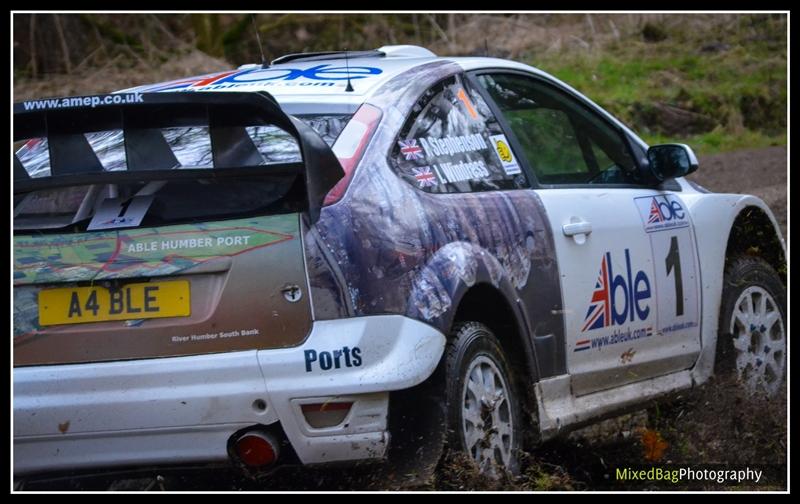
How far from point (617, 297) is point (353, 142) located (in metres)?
1.59

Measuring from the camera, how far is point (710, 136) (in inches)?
590

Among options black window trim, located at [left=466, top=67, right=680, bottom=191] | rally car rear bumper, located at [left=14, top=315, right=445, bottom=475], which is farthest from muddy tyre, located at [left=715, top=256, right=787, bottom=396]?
rally car rear bumper, located at [left=14, top=315, right=445, bottom=475]

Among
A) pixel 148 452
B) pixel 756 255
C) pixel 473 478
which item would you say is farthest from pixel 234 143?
pixel 756 255

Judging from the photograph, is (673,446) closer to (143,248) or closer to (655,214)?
(655,214)

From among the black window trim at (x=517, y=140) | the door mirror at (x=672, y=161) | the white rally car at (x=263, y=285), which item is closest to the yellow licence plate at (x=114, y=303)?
the white rally car at (x=263, y=285)

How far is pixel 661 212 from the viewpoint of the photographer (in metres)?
5.89

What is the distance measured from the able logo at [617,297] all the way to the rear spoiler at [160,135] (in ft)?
5.16

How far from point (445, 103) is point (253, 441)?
161cm

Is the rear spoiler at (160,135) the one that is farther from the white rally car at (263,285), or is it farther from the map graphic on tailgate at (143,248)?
the map graphic on tailgate at (143,248)

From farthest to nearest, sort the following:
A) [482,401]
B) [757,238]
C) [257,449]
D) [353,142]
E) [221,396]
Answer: [757,238], [482,401], [353,142], [257,449], [221,396]

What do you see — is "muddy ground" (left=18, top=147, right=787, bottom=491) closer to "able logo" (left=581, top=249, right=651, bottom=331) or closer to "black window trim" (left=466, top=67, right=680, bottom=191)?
"able logo" (left=581, top=249, right=651, bottom=331)

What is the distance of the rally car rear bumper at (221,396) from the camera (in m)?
4.06

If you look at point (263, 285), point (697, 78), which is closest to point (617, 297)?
point (263, 285)

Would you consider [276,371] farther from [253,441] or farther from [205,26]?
[205,26]
